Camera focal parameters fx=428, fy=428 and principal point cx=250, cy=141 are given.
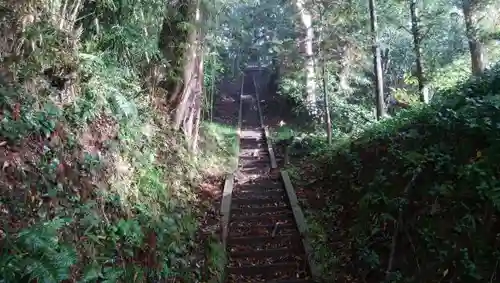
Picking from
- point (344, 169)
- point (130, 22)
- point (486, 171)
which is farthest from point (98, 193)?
point (344, 169)

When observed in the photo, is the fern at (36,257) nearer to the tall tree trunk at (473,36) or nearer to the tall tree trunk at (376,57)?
the tall tree trunk at (376,57)

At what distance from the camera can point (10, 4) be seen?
180 inches

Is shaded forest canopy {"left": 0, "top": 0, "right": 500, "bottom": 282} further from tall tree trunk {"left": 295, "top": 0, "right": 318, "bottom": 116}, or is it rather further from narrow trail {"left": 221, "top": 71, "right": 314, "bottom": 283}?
tall tree trunk {"left": 295, "top": 0, "right": 318, "bottom": 116}

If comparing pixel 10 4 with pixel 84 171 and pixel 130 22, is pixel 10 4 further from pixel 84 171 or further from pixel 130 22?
pixel 130 22

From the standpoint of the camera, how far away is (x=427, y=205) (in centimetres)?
550

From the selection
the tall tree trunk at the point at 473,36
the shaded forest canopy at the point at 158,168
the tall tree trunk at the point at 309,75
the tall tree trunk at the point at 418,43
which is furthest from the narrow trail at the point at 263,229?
the tall tree trunk at the point at 309,75

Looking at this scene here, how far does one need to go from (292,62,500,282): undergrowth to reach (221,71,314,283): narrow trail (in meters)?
0.43

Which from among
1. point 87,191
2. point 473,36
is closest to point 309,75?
point 473,36

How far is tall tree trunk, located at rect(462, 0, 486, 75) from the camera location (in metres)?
10.7

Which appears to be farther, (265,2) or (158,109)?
(265,2)

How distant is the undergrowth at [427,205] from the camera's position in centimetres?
477

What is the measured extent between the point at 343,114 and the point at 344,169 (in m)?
8.13

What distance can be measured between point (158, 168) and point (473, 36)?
334 inches

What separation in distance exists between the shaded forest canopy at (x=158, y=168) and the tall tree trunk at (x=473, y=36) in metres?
0.11
